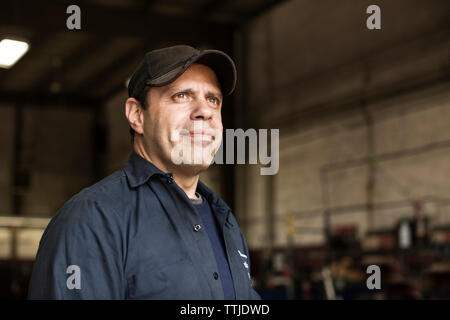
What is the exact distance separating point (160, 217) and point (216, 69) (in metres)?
0.36

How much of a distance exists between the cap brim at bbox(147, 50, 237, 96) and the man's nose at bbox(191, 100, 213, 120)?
0.09m

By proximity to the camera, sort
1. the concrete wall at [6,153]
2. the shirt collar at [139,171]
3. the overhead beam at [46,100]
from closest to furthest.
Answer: the shirt collar at [139,171], the overhead beam at [46,100], the concrete wall at [6,153]

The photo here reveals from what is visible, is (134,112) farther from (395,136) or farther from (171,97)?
(395,136)

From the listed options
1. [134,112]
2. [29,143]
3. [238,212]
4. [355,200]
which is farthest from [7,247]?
[134,112]

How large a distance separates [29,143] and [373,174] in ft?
24.2

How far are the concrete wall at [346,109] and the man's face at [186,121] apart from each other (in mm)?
7647

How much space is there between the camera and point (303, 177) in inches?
437

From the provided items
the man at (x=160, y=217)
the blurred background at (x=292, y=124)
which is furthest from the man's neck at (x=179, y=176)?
the blurred background at (x=292, y=124)

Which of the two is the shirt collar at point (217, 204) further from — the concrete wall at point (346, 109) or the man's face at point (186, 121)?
the concrete wall at point (346, 109)

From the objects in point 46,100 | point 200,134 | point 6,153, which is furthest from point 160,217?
point 6,153

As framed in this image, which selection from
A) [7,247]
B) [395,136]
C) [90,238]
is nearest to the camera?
[90,238]

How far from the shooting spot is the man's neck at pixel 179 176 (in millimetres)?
1361
